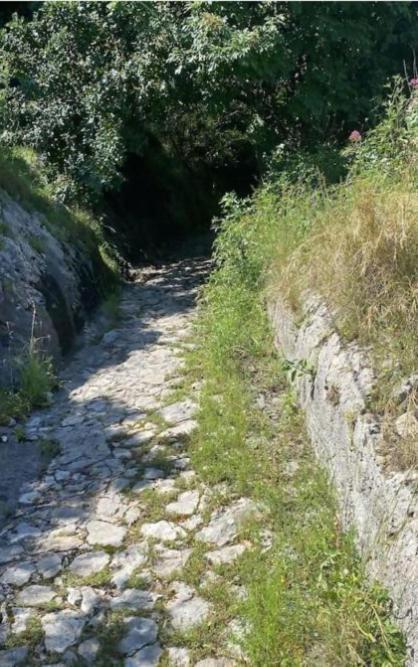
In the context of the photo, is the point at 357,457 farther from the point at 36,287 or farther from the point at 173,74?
the point at 173,74

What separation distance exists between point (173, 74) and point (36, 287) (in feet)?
15.1

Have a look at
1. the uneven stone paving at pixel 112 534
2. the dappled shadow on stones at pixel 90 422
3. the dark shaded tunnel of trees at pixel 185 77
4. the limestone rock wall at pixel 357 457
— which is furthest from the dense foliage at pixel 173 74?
the limestone rock wall at pixel 357 457

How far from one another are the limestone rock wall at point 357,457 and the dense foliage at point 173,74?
5.70 m

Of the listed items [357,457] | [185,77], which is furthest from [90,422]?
[185,77]

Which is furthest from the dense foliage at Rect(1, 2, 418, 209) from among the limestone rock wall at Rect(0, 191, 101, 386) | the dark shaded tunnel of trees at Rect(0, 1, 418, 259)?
the limestone rock wall at Rect(0, 191, 101, 386)

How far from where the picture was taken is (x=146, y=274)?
36.9 ft

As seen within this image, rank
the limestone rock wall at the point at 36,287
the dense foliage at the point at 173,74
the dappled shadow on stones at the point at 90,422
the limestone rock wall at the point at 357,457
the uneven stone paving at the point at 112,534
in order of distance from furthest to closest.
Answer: the dense foliage at the point at 173,74
the limestone rock wall at the point at 36,287
the dappled shadow on stones at the point at 90,422
the uneven stone paving at the point at 112,534
the limestone rock wall at the point at 357,457

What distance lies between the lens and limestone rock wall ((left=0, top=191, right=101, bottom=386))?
6461 mm

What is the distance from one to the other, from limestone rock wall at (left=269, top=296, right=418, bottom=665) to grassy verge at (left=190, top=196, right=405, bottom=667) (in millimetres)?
121

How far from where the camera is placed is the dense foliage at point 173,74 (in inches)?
377

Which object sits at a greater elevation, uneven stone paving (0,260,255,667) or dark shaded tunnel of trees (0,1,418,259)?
dark shaded tunnel of trees (0,1,418,259)

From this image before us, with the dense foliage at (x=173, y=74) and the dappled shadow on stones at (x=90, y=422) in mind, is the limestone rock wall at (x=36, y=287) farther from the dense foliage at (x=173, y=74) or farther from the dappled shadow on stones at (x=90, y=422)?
the dense foliage at (x=173, y=74)

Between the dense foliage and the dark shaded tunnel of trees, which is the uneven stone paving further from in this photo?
the dense foliage

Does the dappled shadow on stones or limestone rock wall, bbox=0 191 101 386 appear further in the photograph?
limestone rock wall, bbox=0 191 101 386
